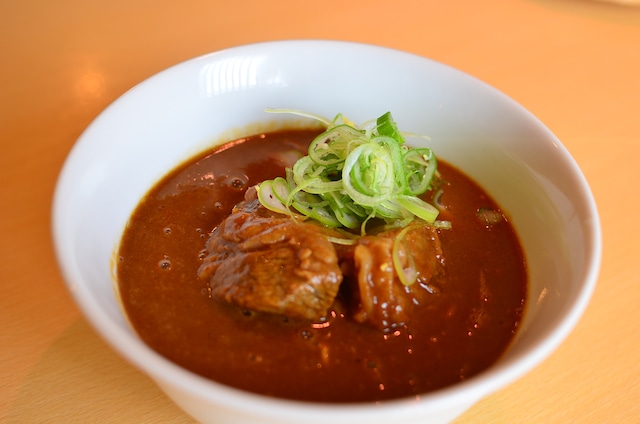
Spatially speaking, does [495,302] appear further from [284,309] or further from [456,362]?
[284,309]

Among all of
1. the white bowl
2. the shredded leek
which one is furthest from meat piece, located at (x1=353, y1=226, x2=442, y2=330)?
the white bowl

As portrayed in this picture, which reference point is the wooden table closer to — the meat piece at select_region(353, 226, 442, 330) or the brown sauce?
the brown sauce

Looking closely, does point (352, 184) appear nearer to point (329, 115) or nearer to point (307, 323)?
point (307, 323)

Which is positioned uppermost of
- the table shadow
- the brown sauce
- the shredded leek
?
the shredded leek

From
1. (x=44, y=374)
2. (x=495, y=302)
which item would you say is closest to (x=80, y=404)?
(x=44, y=374)

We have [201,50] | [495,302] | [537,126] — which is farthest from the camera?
[201,50]

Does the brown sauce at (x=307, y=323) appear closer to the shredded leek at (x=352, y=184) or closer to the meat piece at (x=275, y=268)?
the meat piece at (x=275, y=268)

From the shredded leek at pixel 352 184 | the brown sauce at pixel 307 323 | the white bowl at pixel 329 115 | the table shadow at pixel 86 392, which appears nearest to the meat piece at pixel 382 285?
the brown sauce at pixel 307 323
